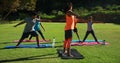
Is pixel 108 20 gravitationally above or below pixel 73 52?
below

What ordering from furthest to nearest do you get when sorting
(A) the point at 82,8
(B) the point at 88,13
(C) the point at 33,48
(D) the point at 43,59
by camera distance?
1. (A) the point at 82,8
2. (B) the point at 88,13
3. (C) the point at 33,48
4. (D) the point at 43,59

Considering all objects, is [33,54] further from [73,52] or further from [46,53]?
[73,52]

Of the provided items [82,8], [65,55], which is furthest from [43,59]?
[82,8]

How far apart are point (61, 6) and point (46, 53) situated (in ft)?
164

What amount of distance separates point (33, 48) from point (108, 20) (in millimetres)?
37386

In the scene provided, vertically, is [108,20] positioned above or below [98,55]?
below

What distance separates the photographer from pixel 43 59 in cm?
1486

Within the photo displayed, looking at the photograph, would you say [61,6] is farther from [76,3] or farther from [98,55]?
[98,55]

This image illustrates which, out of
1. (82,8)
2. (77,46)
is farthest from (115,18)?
(77,46)

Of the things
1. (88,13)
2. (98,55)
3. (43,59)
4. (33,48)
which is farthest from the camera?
(88,13)

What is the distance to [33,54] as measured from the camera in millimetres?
16328

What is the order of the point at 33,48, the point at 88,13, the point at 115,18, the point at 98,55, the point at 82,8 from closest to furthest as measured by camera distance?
the point at 98,55, the point at 33,48, the point at 115,18, the point at 88,13, the point at 82,8

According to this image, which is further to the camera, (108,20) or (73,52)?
(108,20)

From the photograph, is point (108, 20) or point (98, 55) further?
point (108, 20)
